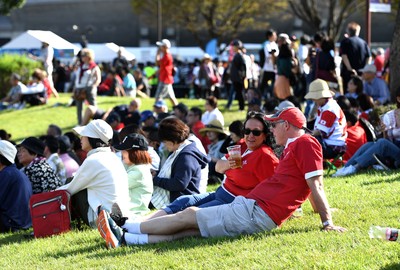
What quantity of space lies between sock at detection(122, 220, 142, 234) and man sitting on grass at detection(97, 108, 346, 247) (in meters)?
0.10

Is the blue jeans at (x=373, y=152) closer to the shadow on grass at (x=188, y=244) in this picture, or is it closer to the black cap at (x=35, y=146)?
the shadow on grass at (x=188, y=244)

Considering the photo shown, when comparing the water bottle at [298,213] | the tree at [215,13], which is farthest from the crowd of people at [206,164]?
the tree at [215,13]

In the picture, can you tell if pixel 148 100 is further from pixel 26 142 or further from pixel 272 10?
pixel 272 10

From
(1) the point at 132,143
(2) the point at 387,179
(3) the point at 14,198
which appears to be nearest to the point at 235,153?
(1) the point at 132,143

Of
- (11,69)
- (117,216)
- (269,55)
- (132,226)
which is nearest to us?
(132,226)

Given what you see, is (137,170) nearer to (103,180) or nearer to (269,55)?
(103,180)

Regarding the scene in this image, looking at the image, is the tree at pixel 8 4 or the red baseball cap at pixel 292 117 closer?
the red baseball cap at pixel 292 117

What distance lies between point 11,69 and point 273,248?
21.8 metres

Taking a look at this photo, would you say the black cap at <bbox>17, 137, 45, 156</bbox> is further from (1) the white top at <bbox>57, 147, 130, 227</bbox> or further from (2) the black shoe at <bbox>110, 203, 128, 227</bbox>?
(2) the black shoe at <bbox>110, 203, 128, 227</bbox>

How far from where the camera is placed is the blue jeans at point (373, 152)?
10258 millimetres

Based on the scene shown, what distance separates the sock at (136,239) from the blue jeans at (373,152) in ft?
14.2

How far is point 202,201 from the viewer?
7.98 m

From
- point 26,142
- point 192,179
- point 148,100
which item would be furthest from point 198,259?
point 148,100

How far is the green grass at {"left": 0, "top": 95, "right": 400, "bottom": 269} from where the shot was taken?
5.96 meters
